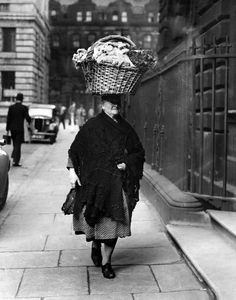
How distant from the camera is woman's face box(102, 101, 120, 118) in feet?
15.4

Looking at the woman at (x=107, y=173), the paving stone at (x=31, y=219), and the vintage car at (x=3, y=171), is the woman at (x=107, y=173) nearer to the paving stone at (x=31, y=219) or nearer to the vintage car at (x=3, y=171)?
the paving stone at (x=31, y=219)

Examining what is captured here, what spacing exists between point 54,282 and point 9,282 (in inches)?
15.2

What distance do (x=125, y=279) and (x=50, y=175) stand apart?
23.6ft

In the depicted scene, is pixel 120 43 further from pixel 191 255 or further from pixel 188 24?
pixel 188 24

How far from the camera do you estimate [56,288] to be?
14.9 feet

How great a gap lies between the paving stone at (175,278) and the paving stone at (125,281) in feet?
0.23

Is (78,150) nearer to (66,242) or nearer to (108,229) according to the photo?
(108,229)

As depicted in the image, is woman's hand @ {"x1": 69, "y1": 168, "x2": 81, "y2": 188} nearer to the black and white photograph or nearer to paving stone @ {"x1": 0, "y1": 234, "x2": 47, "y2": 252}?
the black and white photograph

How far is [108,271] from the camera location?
484 centimetres

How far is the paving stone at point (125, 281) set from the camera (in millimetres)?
4496

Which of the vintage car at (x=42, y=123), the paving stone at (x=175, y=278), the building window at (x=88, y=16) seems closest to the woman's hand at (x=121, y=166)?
the paving stone at (x=175, y=278)

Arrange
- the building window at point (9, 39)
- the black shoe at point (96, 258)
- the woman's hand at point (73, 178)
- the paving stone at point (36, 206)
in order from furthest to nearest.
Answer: the building window at point (9, 39), the paving stone at point (36, 206), the black shoe at point (96, 258), the woman's hand at point (73, 178)

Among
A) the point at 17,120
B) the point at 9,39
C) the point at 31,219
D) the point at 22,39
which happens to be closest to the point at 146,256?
the point at 31,219

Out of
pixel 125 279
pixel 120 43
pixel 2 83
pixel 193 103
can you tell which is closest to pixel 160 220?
pixel 193 103
